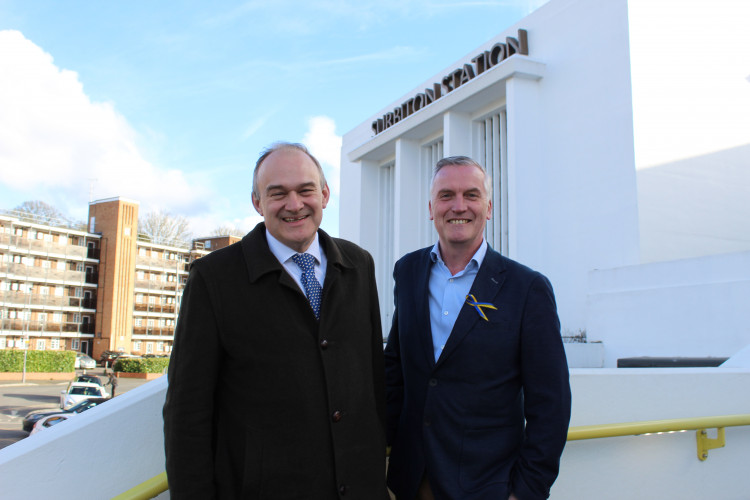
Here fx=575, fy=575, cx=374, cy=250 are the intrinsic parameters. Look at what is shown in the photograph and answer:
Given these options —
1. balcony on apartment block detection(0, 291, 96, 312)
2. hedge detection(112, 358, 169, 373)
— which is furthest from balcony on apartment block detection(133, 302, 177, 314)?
hedge detection(112, 358, 169, 373)

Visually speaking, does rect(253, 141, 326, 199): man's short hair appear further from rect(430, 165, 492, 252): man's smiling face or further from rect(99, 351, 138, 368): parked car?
rect(99, 351, 138, 368): parked car

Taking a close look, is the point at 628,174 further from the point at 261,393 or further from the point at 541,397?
the point at 261,393

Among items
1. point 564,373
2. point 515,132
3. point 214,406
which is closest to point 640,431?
point 564,373

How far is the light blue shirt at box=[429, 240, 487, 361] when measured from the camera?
7.82 feet

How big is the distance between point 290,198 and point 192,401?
770 mm

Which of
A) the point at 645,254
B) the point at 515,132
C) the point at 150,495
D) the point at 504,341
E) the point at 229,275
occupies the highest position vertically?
the point at 515,132

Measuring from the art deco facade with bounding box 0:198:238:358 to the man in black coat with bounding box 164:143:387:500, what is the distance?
48.7 m

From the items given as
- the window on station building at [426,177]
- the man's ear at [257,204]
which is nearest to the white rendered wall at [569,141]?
the window on station building at [426,177]

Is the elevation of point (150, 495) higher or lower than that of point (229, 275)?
lower

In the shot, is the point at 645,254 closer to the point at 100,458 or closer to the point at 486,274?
the point at 486,274

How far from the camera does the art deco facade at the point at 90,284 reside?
5153 centimetres

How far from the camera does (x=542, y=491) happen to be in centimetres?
210

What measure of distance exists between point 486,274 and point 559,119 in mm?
12358

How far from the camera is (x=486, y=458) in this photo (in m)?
2.17
